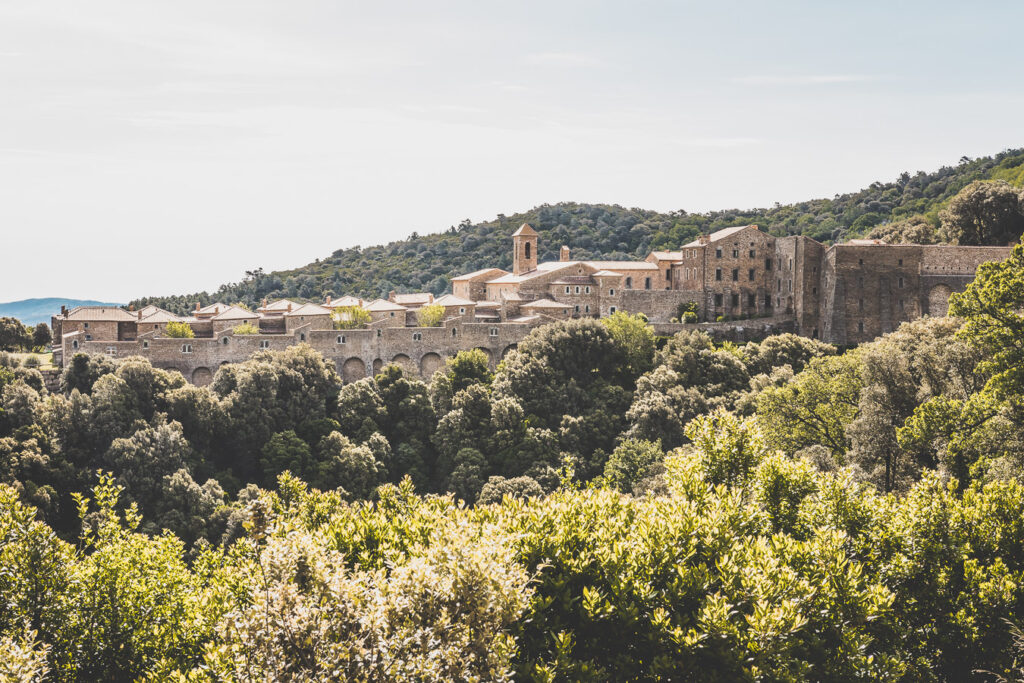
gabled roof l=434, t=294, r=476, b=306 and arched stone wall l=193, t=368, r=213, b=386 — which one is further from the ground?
gabled roof l=434, t=294, r=476, b=306

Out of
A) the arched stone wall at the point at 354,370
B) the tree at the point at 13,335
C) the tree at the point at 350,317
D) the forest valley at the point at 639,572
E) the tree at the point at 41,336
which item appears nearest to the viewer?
the forest valley at the point at 639,572

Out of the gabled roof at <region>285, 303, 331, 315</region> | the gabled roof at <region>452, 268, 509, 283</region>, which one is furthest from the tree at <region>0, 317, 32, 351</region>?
the gabled roof at <region>452, 268, 509, 283</region>

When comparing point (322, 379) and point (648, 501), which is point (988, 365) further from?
point (322, 379)

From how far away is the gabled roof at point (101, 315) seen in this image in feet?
182

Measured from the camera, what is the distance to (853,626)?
13.6 m

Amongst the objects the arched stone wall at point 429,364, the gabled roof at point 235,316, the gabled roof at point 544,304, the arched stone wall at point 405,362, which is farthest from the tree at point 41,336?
the gabled roof at point 544,304

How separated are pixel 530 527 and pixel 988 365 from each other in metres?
14.5

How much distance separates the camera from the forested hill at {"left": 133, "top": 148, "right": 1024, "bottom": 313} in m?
93.4

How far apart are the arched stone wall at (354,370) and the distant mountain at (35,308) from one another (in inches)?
975

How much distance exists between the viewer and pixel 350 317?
58.1 metres

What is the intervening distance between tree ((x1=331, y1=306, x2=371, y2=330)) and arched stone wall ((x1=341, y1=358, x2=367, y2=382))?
2316 millimetres

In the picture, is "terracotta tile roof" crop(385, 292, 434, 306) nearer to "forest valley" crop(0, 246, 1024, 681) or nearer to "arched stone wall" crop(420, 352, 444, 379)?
"arched stone wall" crop(420, 352, 444, 379)

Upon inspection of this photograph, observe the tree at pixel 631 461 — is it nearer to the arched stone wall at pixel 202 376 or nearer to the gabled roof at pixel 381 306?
the gabled roof at pixel 381 306

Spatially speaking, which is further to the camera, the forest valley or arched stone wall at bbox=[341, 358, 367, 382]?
arched stone wall at bbox=[341, 358, 367, 382]
